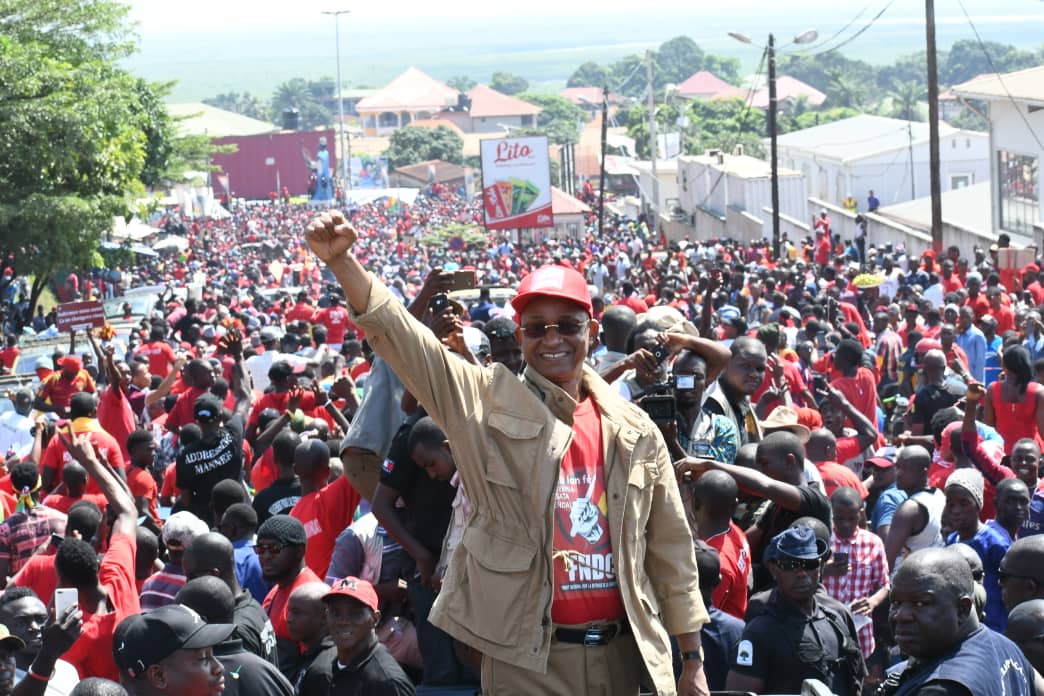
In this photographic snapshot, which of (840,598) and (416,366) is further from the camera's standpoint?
(840,598)

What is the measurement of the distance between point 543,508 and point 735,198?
51.7 metres

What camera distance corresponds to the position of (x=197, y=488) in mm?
8539

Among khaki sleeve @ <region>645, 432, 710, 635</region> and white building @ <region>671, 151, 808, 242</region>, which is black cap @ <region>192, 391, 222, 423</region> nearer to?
khaki sleeve @ <region>645, 432, 710, 635</region>

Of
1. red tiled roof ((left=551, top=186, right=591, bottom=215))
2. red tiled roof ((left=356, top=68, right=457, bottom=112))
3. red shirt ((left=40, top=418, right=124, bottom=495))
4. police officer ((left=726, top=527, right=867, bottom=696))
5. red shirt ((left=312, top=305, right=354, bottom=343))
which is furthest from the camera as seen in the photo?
red tiled roof ((left=356, top=68, right=457, bottom=112))

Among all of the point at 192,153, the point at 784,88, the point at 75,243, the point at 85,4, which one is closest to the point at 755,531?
the point at 75,243

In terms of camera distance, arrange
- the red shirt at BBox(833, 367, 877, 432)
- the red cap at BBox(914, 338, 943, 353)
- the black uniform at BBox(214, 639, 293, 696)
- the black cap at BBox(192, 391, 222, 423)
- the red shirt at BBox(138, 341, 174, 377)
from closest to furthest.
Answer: the black uniform at BBox(214, 639, 293, 696)
the black cap at BBox(192, 391, 222, 423)
the red shirt at BBox(833, 367, 877, 432)
the red cap at BBox(914, 338, 943, 353)
the red shirt at BBox(138, 341, 174, 377)

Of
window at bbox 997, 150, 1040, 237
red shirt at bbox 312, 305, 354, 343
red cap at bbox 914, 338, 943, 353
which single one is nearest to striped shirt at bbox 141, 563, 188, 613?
red cap at bbox 914, 338, 943, 353

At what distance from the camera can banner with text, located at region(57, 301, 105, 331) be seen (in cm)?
1539

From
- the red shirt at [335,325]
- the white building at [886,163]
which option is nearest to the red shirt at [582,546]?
the red shirt at [335,325]

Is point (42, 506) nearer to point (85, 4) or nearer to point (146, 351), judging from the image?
Result: point (146, 351)

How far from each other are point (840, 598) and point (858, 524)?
34 centimetres

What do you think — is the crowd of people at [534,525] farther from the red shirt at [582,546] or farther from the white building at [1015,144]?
the white building at [1015,144]

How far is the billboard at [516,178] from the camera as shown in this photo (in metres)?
42.2

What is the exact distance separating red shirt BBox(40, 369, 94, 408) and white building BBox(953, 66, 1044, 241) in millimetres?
21295
